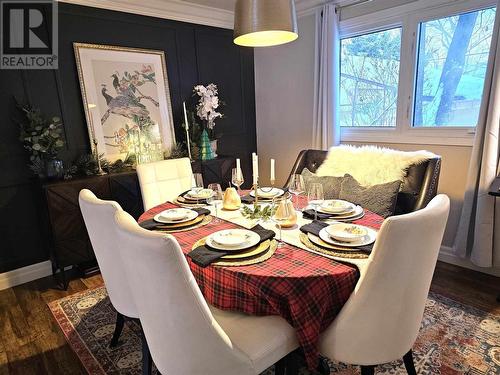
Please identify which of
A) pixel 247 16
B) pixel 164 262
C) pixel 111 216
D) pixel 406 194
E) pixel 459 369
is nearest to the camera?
pixel 164 262

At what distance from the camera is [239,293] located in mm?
1284

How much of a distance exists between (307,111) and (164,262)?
10.0 ft

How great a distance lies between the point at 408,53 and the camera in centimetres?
287

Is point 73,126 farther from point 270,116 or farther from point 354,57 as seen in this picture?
point 354,57

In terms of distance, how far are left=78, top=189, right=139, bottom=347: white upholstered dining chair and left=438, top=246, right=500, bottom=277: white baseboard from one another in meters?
2.58

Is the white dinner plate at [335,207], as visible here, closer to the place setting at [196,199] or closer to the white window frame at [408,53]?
the place setting at [196,199]

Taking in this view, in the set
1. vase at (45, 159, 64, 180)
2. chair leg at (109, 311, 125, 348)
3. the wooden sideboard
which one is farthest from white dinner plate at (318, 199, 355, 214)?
vase at (45, 159, 64, 180)

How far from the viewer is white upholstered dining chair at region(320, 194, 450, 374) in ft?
3.50

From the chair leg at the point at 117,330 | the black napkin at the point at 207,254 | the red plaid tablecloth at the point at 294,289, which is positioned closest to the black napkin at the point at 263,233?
the black napkin at the point at 207,254

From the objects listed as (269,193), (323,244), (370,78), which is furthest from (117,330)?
(370,78)

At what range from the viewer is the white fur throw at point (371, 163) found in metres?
2.31

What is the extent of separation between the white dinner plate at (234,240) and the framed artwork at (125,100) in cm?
196

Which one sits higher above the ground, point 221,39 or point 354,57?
point 221,39

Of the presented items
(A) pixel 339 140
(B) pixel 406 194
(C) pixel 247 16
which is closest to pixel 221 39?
(A) pixel 339 140
